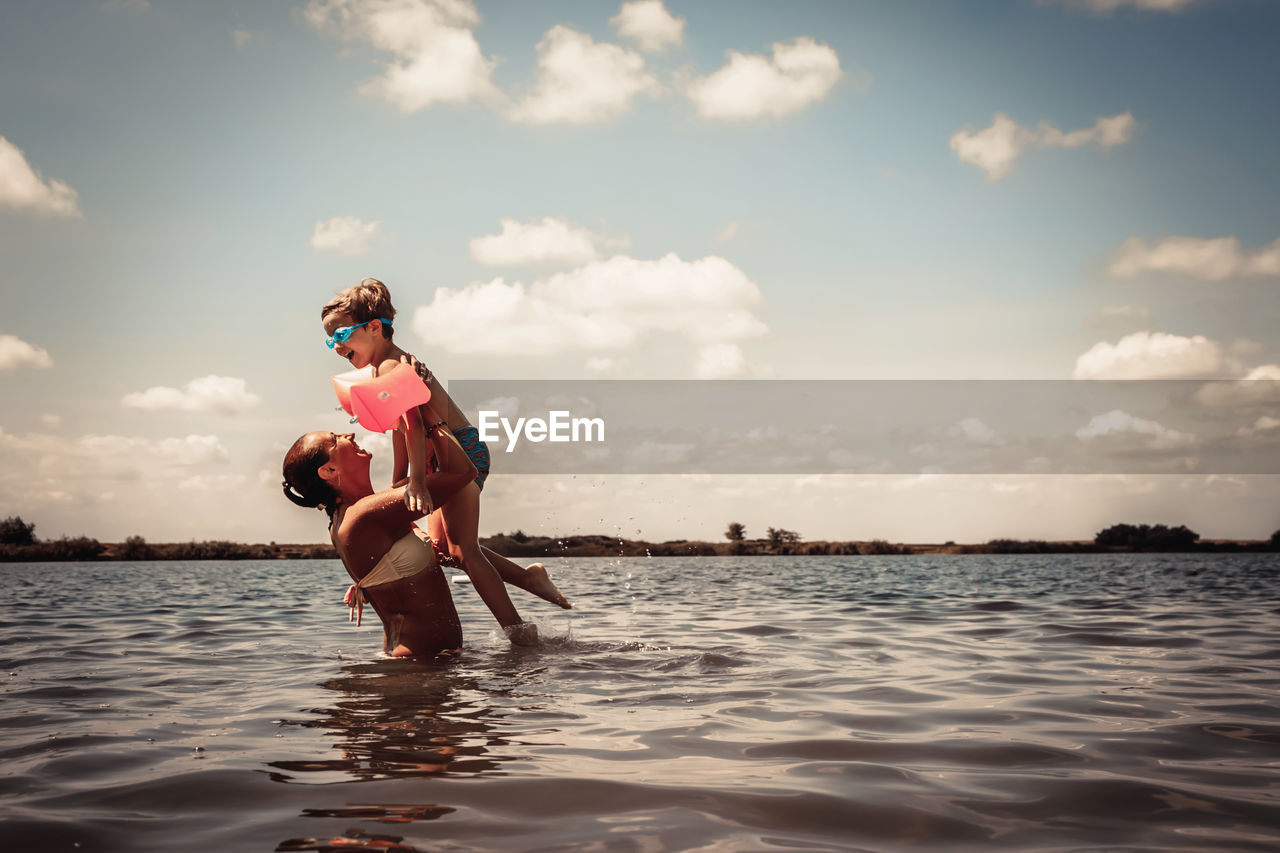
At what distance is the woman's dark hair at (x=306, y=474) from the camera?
623cm

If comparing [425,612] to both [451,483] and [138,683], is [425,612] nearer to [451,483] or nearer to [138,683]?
[451,483]

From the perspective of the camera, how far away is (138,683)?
649 cm

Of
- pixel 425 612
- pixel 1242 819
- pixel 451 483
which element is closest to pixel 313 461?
pixel 451 483

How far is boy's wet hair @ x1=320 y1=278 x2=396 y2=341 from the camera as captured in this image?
6.37 metres

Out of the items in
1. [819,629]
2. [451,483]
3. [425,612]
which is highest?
[451,483]

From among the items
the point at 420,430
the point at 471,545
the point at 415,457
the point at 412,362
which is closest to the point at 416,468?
the point at 415,457

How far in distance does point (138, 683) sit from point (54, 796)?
10.7 ft

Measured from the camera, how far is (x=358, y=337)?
6363 mm

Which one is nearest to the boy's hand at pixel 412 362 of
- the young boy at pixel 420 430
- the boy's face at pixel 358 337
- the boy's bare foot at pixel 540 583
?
the young boy at pixel 420 430

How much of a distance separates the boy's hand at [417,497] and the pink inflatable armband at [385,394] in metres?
0.49

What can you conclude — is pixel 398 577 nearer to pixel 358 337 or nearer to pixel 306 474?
pixel 306 474

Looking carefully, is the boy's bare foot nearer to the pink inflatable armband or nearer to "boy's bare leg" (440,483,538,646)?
"boy's bare leg" (440,483,538,646)

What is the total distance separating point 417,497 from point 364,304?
1.56 meters

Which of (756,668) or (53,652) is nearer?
(756,668)
